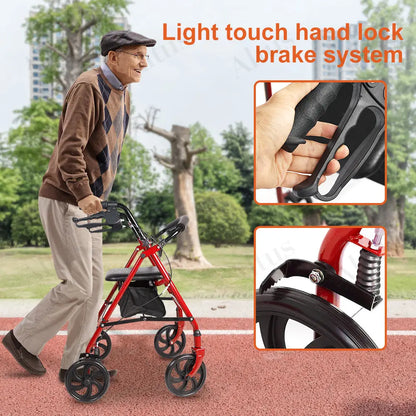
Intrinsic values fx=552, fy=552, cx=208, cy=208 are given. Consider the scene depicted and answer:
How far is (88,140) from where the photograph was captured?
3.05 metres

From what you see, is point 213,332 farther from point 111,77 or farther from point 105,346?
point 111,77

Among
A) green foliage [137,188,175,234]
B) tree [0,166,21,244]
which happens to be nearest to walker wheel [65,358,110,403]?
tree [0,166,21,244]

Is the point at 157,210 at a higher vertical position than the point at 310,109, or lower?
lower

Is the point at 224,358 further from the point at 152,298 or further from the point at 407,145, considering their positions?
the point at 407,145

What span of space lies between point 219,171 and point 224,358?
9852 millimetres

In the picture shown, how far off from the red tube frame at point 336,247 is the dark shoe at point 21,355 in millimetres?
1724

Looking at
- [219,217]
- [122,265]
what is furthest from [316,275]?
[219,217]

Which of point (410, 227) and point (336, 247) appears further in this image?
point (410, 227)

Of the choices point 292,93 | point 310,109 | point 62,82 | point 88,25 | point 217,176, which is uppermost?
point 88,25

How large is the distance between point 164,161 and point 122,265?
211 cm

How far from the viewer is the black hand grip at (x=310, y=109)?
10.3 feet

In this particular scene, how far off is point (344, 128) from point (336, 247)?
2.27 feet

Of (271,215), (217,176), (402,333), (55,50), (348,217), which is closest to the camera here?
(402,333)

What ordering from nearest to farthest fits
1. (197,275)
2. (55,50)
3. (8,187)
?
1. (197,275)
2. (55,50)
3. (8,187)
